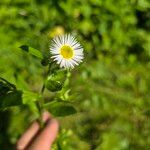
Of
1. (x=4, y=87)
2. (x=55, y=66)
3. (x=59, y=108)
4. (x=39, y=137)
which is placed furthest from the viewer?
(x=39, y=137)

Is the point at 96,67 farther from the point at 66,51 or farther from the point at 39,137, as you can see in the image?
the point at 66,51

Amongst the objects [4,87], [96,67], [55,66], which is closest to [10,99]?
[4,87]

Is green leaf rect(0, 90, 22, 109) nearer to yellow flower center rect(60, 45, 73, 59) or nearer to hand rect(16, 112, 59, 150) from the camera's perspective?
yellow flower center rect(60, 45, 73, 59)

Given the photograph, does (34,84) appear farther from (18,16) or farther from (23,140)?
(23,140)

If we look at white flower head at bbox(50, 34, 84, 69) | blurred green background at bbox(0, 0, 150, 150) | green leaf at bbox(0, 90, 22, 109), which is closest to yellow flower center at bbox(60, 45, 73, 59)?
white flower head at bbox(50, 34, 84, 69)

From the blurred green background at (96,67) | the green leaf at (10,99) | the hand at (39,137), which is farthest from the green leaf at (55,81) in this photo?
the blurred green background at (96,67)

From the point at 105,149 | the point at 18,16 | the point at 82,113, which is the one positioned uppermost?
the point at 18,16

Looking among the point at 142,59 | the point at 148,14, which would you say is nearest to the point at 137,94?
the point at 142,59
